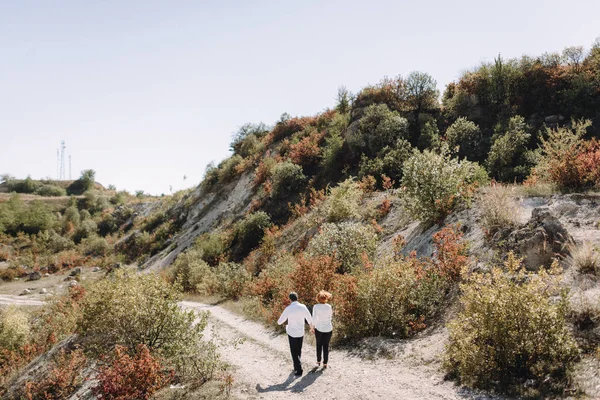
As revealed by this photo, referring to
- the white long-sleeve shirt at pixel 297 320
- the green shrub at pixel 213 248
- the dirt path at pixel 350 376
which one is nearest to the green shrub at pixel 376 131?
the green shrub at pixel 213 248

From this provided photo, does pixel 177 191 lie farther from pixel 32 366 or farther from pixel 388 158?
pixel 32 366

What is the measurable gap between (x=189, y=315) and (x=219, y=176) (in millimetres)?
32105

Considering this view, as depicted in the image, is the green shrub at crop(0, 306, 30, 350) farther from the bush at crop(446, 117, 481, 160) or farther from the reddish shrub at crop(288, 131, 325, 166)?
the bush at crop(446, 117, 481, 160)

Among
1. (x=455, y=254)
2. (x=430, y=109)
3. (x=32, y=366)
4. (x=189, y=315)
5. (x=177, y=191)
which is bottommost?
(x=32, y=366)

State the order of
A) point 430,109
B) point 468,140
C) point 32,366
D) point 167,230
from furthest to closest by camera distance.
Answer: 1. point 167,230
2. point 430,109
3. point 468,140
4. point 32,366

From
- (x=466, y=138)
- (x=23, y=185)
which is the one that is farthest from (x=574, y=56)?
(x=23, y=185)

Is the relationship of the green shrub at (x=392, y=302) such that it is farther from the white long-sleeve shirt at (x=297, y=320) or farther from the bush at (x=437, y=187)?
the bush at (x=437, y=187)

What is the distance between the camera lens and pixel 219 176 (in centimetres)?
4009

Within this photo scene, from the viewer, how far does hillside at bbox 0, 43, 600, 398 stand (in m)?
6.82

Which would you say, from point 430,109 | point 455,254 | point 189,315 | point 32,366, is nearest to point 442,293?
point 455,254

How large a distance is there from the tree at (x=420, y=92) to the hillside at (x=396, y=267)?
15cm

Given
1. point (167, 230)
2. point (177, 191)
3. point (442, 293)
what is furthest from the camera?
point (177, 191)

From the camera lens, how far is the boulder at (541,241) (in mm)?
8734

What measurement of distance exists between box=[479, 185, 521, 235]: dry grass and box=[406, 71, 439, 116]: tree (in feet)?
62.5
